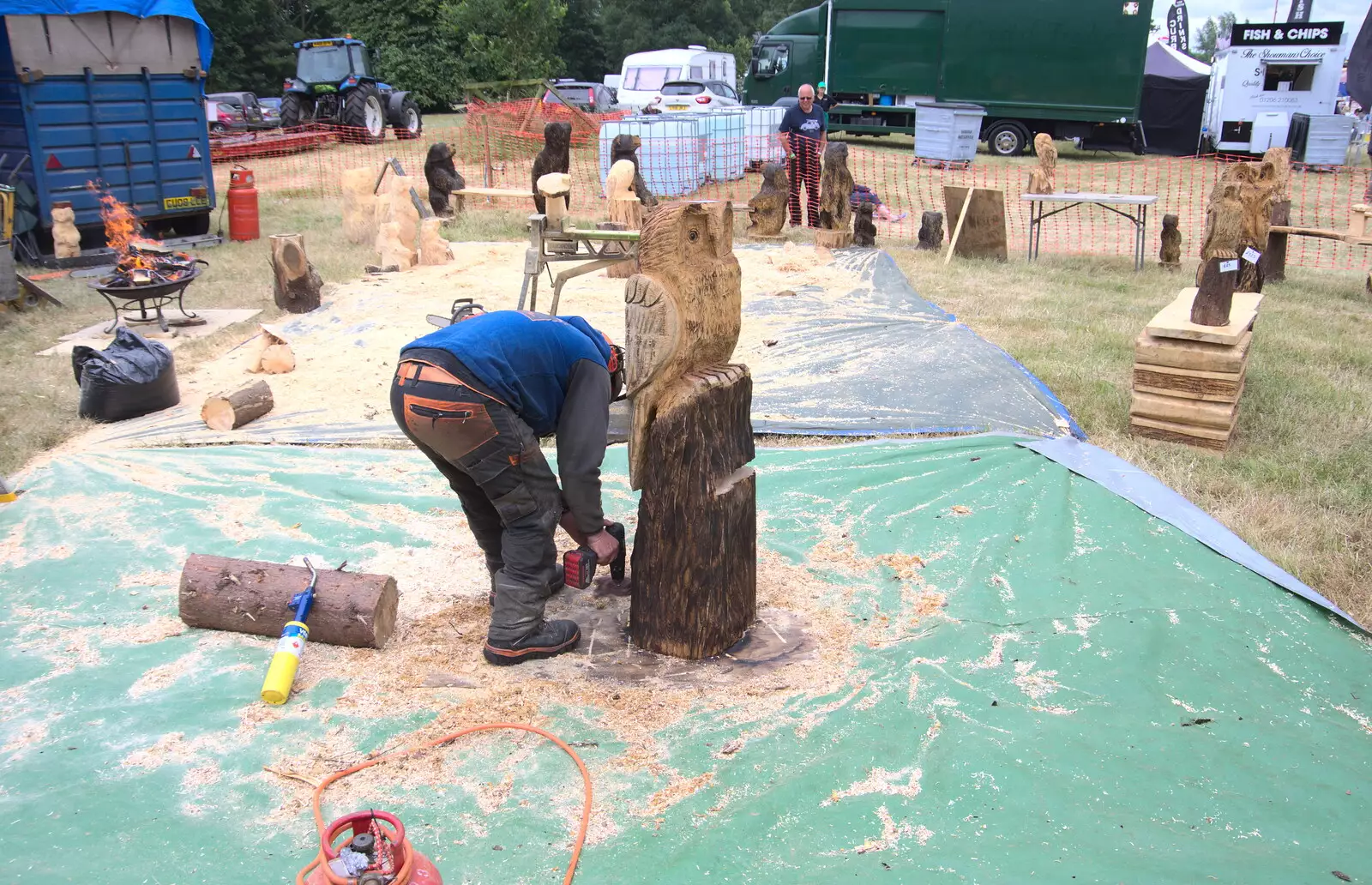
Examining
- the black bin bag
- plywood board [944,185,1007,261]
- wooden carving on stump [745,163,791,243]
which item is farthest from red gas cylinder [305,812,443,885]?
wooden carving on stump [745,163,791,243]

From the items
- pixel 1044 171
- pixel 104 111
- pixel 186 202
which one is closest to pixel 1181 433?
pixel 1044 171

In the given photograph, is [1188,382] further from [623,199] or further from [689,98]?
[689,98]

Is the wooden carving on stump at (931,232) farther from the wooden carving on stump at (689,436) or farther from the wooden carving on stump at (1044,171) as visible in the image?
the wooden carving on stump at (689,436)

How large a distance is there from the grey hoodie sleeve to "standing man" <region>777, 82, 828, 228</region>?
30.1 feet

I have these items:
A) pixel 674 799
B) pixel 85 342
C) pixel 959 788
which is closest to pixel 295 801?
pixel 674 799

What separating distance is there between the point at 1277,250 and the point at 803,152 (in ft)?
17.6

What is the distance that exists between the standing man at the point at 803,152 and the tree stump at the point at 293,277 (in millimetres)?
6212

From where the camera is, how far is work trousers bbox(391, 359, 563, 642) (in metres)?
2.84

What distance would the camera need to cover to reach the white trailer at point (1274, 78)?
1853 cm

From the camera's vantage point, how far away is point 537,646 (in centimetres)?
317

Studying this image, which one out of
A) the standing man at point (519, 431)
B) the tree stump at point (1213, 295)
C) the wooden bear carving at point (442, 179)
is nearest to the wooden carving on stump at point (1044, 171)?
the tree stump at point (1213, 295)

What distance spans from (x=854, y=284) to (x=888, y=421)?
3.59 m

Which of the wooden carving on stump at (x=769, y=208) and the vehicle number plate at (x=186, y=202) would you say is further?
the wooden carving on stump at (x=769, y=208)

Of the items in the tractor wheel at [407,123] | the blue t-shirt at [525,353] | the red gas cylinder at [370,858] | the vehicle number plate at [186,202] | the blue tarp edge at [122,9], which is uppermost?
the blue tarp edge at [122,9]
